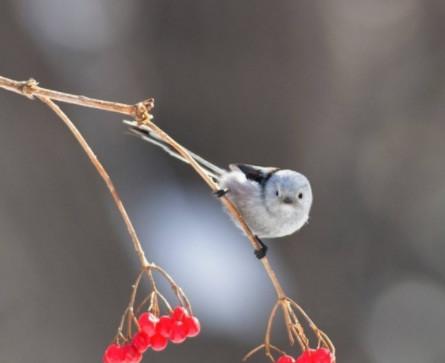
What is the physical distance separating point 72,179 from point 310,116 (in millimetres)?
1630

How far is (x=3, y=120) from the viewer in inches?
174

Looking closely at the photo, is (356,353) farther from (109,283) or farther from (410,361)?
(109,283)

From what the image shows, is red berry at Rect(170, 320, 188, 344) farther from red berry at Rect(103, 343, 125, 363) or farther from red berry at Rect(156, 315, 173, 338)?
red berry at Rect(103, 343, 125, 363)

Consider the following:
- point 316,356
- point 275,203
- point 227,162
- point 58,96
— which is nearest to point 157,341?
point 316,356

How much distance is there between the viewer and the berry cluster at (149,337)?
159 cm

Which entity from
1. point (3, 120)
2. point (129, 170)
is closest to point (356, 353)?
point (129, 170)

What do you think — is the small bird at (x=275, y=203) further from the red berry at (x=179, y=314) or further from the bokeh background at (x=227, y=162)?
the bokeh background at (x=227, y=162)

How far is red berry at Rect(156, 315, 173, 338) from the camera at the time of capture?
161 cm

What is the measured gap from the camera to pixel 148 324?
1599 mm

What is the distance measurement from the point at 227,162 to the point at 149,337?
3036mm

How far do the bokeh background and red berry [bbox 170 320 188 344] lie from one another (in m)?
2.81

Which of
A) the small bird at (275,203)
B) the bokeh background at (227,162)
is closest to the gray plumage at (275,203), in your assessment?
the small bird at (275,203)

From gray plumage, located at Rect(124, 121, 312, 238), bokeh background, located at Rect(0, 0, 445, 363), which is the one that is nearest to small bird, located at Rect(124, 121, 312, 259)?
gray plumage, located at Rect(124, 121, 312, 238)

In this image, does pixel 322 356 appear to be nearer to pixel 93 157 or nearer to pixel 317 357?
pixel 317 357
